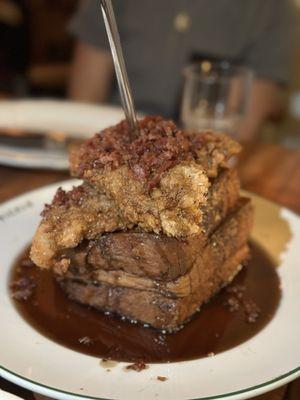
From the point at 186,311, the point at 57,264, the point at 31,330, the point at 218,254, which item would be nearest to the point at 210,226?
the point at 218,254

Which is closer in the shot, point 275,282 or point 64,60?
point 275,282

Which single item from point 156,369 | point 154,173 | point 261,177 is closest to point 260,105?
point 261,177

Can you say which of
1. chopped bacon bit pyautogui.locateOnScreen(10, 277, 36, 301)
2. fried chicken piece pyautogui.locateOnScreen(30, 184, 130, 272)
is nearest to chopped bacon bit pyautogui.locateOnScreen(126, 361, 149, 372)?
fried chicken piece pyautogui.locateOnScreen(30, 184, 130, 272)

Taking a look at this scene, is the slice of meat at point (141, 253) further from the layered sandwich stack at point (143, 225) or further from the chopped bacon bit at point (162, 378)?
the chopped bacon bit at point (162, 378)

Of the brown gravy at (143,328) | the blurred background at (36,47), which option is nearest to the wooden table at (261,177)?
the brown gravy at (143,328)

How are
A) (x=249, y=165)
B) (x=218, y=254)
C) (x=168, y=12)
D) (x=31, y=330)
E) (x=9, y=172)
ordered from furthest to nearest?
(x=168, y=12) < (x=249, y=165) < (x=9, y=172) < (x=218, y=254) < (x=31, y=330)

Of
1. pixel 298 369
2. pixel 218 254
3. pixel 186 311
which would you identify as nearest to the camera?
pixel 298 369

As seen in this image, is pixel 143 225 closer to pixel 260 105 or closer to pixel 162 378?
pixel 162 378

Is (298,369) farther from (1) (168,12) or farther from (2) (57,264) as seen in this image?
(1) (168,12)
